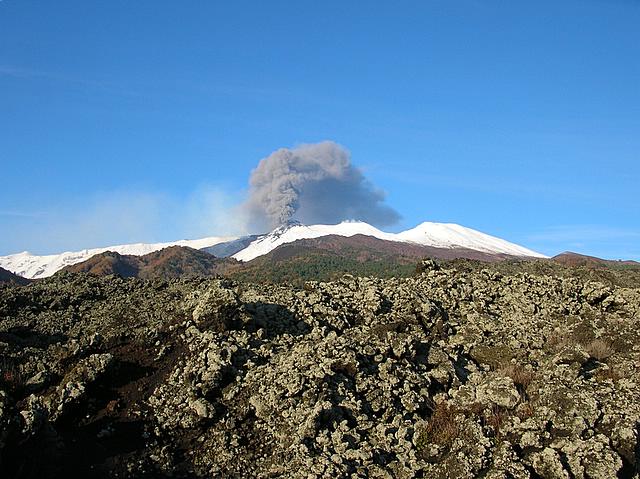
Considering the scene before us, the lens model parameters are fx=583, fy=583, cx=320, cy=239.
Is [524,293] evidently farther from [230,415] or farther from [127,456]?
[127,456]

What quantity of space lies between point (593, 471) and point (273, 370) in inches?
221

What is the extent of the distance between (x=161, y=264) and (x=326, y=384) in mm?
115231

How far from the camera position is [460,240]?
606 feet

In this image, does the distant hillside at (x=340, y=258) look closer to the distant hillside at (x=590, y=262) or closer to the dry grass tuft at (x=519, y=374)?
the distant hillside at (x=590, y=262)

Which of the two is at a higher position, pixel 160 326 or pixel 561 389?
pixel 160 326

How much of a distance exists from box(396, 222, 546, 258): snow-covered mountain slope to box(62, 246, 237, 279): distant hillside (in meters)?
73.2

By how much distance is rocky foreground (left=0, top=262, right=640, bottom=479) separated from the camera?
8.77 m

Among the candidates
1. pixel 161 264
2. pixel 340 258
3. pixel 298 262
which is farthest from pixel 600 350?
pixel 161 264

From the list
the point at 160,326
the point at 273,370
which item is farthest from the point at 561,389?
the point at 160,326

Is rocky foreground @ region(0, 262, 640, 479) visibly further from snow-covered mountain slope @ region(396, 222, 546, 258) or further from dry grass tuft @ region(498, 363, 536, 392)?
snow-covered mountain slope @ region(396, 222, 546, 258)

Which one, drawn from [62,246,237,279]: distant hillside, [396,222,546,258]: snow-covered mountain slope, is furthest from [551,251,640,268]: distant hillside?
[396,222,546,258]: snow-covered mountain slope

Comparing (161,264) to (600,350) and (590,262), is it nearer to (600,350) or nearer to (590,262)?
(590,262)

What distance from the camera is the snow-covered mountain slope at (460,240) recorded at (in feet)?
578

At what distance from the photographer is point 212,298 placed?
42.5 ft
